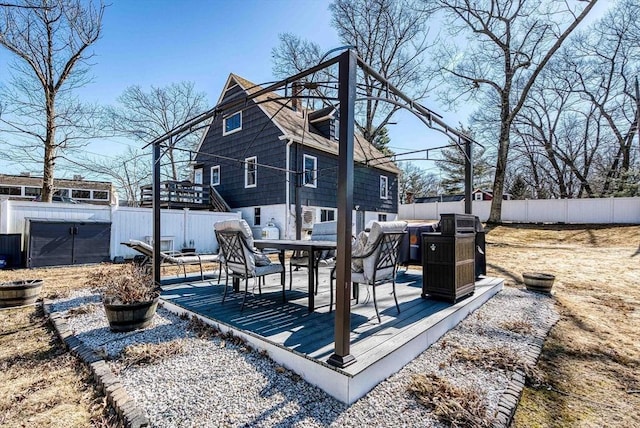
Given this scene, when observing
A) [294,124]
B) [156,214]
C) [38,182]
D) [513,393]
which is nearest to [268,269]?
[156,214]

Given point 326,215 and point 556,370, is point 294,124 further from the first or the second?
point 556,370

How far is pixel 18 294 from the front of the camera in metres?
4.54

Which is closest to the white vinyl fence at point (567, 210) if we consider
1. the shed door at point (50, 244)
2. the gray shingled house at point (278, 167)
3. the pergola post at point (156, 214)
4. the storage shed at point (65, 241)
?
the gray shingled house at point (278, 167)

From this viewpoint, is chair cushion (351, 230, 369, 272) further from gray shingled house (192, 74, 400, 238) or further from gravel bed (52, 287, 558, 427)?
gray shingled house (192, 74, 400, 238)

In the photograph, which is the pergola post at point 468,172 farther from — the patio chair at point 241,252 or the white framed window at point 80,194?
the white framed window at point 80,194

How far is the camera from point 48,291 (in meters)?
5.40

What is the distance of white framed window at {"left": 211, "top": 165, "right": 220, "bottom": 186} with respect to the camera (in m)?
15.2

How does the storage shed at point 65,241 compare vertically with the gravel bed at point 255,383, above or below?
above

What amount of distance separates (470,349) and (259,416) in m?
2.17

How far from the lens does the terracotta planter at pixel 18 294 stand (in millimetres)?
4469

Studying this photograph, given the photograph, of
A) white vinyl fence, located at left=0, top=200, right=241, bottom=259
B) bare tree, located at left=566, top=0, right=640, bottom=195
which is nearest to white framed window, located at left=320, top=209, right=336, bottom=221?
white vinyl fence, located at left=0, top=200, right=241, bottom=259

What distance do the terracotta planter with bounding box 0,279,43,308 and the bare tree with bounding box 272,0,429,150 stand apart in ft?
51.2

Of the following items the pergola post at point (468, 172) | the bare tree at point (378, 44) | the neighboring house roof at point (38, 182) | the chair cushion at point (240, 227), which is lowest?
the chair cushion at point (240, 227)

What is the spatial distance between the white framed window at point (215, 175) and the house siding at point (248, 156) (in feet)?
0.67
